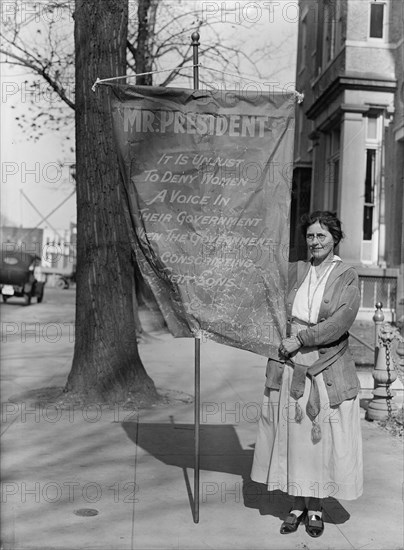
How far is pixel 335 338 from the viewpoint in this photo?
16.7 feet

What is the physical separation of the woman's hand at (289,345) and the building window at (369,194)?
14556mm

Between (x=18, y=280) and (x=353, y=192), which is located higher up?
(x=353, y=192)

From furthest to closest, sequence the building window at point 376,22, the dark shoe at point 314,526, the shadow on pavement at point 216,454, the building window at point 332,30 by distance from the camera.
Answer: the building window at point 332,30, the building window at point 376,22, the shadow on pavement at point 216,454, the dark shoe at point 314,526

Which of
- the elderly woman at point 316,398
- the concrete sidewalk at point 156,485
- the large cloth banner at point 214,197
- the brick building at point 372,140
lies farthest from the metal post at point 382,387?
the brick building at point 372,140

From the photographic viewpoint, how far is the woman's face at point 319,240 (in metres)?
5.25

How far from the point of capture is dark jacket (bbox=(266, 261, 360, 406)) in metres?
5.06

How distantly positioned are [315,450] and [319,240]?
1300 millimetres

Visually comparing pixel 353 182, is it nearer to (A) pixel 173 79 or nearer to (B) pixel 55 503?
(A) pixel 173 79

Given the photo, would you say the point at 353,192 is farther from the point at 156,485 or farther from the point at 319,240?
the point at 319,240

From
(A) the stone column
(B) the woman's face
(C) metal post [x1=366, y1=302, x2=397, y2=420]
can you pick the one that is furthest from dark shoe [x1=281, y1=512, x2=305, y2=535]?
(A) the stone column

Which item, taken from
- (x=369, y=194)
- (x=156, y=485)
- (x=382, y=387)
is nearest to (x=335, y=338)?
(x=156, y=485)

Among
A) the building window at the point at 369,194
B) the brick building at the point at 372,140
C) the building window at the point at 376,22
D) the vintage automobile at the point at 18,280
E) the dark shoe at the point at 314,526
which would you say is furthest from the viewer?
the vintage automobile at the point at 18,280

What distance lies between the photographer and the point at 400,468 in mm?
6879

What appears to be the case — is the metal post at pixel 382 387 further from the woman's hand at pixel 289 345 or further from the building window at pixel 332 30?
the building window at pixel 332 30
